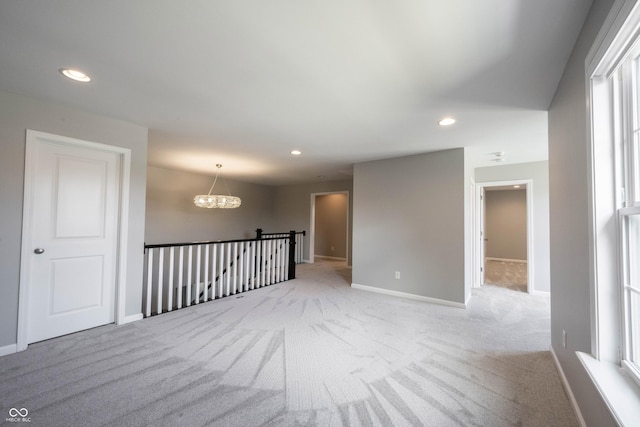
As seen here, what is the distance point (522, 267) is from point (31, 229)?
9.77 m

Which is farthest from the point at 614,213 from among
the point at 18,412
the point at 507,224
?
the point at 507,224

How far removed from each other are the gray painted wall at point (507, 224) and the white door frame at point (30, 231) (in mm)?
9449

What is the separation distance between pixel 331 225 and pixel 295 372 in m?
6.99

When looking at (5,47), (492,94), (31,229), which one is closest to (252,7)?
(5,47)

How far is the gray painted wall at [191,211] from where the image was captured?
615 cm

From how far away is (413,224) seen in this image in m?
4.27

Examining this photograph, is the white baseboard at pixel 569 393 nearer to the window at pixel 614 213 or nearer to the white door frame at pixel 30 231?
the window at pixel 614 213

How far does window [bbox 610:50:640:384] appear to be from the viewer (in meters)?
1.18

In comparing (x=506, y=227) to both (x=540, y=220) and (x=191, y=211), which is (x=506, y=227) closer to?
(x=540, y=220)

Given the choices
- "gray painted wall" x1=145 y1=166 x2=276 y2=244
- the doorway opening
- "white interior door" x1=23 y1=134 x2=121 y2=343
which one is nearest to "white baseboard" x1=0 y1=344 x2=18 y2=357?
"white interior door" x1=23 y1=134 x2=121 y2=343

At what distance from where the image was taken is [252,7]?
1375 mm

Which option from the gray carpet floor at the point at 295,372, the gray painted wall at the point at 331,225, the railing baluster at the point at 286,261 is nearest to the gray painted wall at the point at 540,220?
the gray carpet floor at the point at 295,372

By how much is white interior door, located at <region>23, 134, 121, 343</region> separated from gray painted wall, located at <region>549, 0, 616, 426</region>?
13.7 ft

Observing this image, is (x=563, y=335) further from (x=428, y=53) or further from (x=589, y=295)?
(x=428, y=53)
